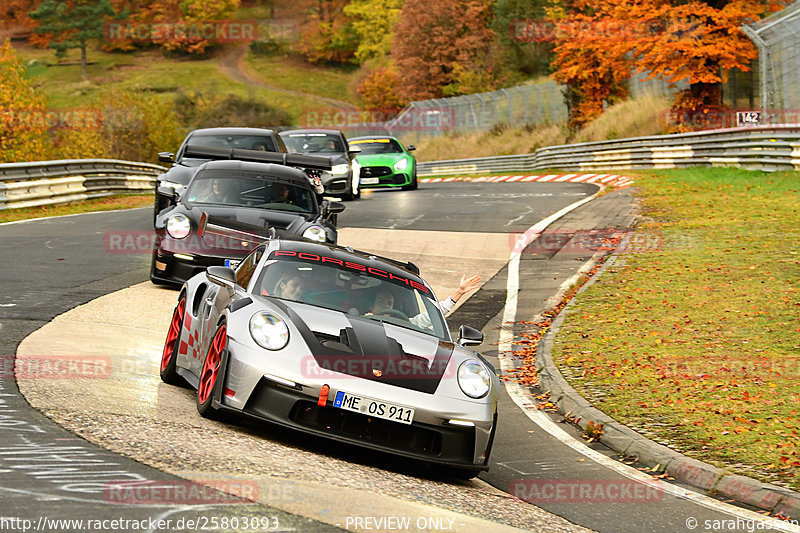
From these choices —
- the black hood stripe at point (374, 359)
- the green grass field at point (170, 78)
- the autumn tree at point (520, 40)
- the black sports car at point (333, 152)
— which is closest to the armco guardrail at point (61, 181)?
the black sports car at point (333, 152)

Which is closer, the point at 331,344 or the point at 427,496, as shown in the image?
the point at 427,496

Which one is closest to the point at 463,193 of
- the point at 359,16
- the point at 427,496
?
the point at 427,496

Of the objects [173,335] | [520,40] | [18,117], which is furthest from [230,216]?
[520,40]

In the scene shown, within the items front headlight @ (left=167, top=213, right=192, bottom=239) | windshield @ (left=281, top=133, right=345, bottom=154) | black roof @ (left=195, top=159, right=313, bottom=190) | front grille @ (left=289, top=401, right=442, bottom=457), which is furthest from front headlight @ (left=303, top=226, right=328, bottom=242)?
windshield @ (left=281, top=133, right=345, bottom=154)

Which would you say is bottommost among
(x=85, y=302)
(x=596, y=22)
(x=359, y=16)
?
(x=85, y=302)

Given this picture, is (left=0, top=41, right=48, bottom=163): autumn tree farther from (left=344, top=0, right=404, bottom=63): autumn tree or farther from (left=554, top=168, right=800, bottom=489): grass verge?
(left=344, top=0, right=404, bottom=63): autumn tree

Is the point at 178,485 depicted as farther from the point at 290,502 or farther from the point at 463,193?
the point at 463,193

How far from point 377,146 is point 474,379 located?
983 inches

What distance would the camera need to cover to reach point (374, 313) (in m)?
8.30

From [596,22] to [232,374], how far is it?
36.1m

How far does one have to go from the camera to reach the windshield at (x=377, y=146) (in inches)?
1255

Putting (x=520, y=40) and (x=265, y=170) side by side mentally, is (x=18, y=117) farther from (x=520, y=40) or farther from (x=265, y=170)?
(x=265, y=170)

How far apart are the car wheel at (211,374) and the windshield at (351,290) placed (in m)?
0.71

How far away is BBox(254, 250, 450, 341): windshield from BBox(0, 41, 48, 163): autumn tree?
192ft
